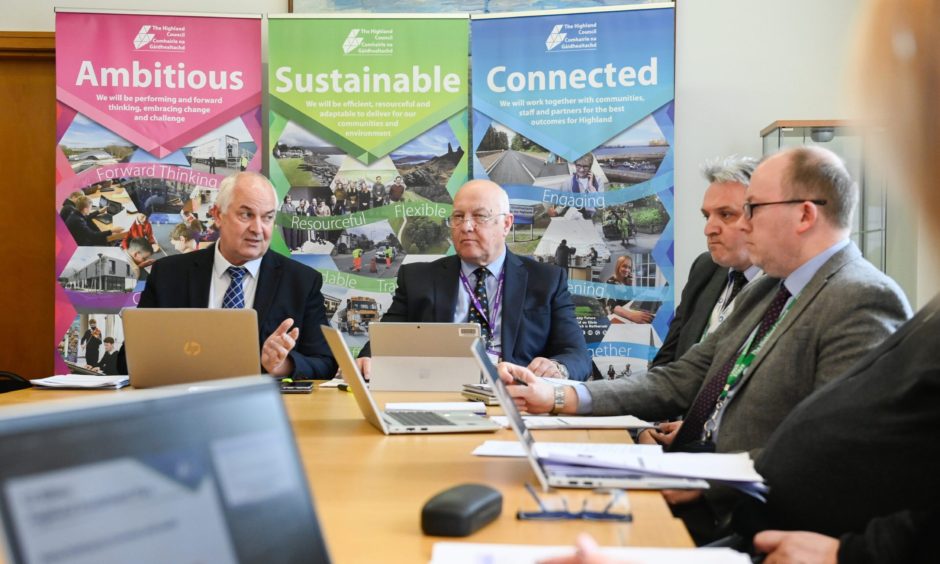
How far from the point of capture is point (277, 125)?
4.75 m

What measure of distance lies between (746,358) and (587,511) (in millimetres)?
1084

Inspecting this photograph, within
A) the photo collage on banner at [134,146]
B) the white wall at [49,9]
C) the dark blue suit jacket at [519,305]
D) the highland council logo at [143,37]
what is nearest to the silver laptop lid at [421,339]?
the dark blue suit jacket at [519,305]

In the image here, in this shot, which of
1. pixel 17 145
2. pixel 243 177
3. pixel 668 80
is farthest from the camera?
pixel 17 145

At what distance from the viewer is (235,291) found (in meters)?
3.79

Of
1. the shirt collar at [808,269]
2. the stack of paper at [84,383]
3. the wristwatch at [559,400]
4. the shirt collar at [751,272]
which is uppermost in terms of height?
the shirt collar at [808,269]

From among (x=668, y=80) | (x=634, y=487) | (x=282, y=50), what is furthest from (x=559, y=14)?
(x=634, y=487)

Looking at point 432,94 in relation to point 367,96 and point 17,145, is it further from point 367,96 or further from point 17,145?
point 17,145

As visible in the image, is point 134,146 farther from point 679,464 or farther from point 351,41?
point 679,464

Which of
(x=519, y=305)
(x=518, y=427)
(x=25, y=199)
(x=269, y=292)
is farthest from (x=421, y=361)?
(x=25, y=199)

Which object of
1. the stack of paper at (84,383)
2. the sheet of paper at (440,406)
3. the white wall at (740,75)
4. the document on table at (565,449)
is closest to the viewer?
the document on table at (565,449)

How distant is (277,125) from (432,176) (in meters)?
0.84

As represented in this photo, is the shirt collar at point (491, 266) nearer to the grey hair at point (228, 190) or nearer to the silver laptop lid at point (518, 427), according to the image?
the grey hair at point (228, 190)

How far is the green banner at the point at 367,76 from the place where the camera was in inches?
186

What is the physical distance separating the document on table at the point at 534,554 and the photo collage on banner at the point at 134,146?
12.4 feet
